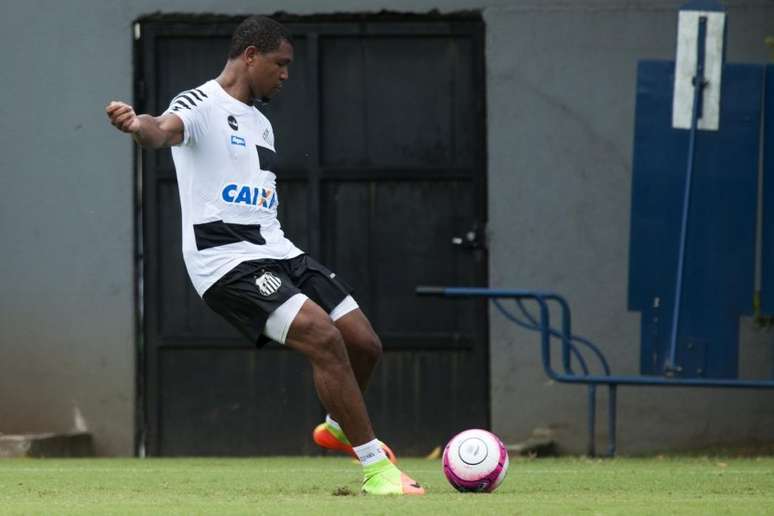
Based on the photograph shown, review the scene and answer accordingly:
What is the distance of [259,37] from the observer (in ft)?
25.1

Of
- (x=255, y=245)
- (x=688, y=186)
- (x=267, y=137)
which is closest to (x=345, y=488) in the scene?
(x=255, y=245)

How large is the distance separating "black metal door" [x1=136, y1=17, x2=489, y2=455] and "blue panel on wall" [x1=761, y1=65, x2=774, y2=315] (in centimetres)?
206

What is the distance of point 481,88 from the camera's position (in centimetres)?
1221

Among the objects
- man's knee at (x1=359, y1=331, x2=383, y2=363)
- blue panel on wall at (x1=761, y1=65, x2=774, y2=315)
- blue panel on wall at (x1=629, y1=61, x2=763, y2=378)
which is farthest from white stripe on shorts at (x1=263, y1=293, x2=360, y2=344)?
blue panel on wall at (x1=761, y1=65, x2=774, y2=315)

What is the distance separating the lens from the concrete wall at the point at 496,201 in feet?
39.5

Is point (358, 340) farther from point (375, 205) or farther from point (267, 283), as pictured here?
point (375, 205)

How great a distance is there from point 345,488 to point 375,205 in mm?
5063

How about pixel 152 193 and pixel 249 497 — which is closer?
pixel 249 497

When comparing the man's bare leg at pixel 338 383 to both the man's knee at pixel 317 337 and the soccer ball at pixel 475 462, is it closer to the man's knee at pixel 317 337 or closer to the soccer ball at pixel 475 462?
the man's knee at pixel 317 337

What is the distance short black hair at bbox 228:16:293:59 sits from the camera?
764 cm

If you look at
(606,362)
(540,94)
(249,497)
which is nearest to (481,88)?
(540,94)

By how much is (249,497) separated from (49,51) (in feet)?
19.7

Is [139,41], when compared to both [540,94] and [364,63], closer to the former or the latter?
[364,63]

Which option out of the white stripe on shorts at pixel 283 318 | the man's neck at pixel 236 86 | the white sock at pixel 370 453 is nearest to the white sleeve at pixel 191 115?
the man's neck at pixel 236 86
